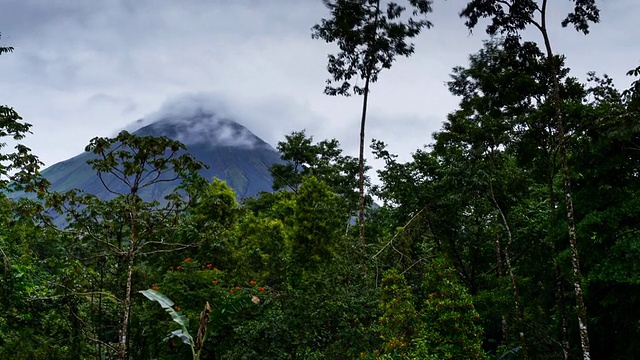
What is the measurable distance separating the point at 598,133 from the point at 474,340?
5.83 m

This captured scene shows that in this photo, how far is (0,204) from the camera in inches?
370

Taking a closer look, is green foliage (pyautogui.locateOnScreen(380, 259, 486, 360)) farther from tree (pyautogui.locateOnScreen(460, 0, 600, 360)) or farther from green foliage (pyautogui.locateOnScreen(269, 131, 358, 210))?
green foliage (pyautogui.locateOnScreen(269, 131, 358, 210))

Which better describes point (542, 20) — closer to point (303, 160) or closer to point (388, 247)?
point (388, 247)

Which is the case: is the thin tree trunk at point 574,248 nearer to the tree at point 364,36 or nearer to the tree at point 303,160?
the tree at point 364,36

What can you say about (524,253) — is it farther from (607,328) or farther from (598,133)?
(598,133)

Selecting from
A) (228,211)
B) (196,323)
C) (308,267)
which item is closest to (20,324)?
(196,323)

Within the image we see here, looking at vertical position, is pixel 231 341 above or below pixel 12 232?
below

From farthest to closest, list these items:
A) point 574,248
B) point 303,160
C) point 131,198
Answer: point 303,160 → point 131,198 → point 574,248

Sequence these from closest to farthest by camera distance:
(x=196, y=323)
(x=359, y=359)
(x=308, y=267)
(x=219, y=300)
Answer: (x=359, y=359)
(x=196, y=323)
(x=219, y=300)
(x=308, y=267)

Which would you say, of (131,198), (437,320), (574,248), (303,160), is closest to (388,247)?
(437,320)

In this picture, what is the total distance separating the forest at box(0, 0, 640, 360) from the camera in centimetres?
959

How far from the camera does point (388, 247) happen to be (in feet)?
54.7

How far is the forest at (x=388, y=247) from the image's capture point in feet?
31.4

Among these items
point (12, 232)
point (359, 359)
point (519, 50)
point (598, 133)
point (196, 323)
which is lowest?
point (359, 359)
